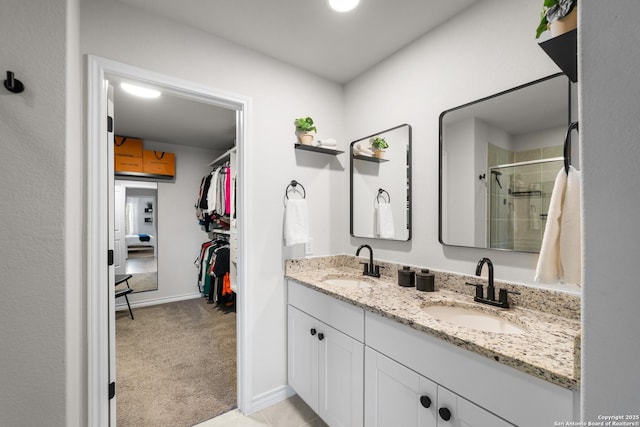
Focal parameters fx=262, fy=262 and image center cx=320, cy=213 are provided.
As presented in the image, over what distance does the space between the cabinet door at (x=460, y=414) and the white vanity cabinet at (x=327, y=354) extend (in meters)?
0.43

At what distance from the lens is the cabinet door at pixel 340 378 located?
1.35 meters

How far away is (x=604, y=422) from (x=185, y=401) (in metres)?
2.27

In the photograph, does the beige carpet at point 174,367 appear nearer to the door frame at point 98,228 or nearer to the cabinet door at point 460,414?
the door frame at point 98,228

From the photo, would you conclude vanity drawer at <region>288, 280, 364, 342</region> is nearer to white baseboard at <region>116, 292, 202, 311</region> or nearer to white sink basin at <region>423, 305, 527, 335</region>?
white sink basin at <region>423, 305, 527, 335</region>

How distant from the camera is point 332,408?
4.95 feet

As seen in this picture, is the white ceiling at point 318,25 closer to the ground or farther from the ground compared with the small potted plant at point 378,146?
farther from the ground

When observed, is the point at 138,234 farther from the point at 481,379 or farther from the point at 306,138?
the point at 481,379

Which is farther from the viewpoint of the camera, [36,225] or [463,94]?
[463,94]

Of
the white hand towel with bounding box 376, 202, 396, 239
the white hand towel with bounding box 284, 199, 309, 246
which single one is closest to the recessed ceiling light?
the white hand towel with bounding box 284, 199, 309, 246

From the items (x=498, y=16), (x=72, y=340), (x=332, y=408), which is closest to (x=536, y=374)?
(x=332, y=408)

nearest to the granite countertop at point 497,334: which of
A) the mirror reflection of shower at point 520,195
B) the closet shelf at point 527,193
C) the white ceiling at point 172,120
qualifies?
the mirror reflection of shower at point 520,195

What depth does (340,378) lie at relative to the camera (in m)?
1.45

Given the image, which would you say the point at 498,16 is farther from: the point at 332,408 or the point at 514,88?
the point at 332,408

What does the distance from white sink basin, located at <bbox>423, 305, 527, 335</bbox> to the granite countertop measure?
0.09ft
